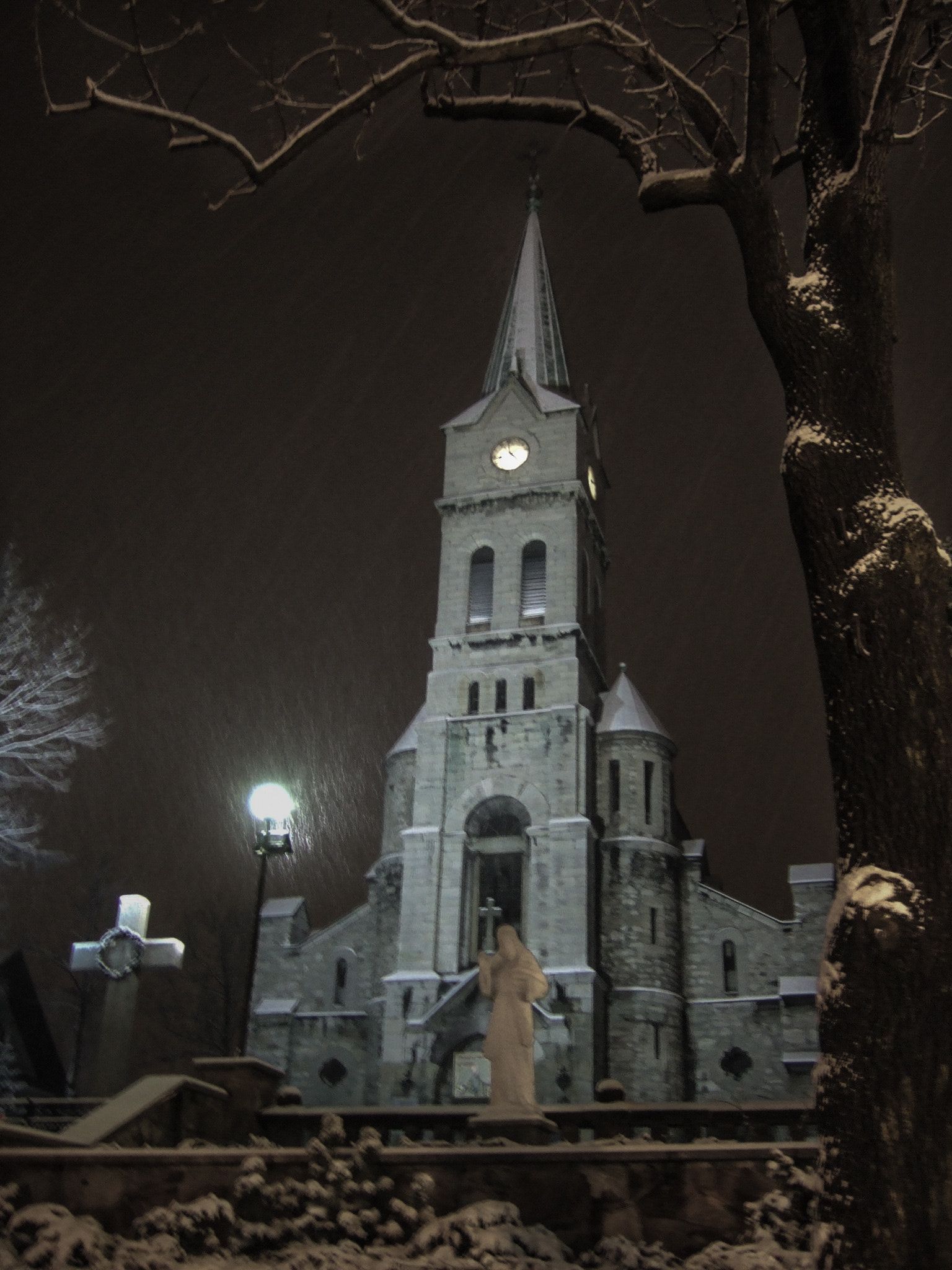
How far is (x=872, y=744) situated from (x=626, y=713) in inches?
1217

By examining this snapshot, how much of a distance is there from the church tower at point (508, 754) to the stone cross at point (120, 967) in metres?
16.5

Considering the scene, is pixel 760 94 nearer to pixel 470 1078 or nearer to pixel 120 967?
pixel 120 967

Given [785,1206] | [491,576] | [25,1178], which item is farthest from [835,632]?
[491,576]

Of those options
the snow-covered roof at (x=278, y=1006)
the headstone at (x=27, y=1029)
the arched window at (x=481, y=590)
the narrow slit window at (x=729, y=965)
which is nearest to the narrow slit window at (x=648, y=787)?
the narrow slit window at (x=729, y=965)

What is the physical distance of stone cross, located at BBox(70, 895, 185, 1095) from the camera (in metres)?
14.5

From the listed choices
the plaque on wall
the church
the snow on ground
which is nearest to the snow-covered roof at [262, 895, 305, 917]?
the church

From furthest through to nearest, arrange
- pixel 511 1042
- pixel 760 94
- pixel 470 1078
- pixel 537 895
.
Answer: pixel 537 895 → pixel 470 1078 → pixel 511 1042 → pixel 760 94

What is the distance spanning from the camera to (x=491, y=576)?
38.7m

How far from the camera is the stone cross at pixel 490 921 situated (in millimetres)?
31875

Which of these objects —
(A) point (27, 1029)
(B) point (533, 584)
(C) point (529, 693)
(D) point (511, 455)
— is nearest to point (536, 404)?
(D) point (511, 455)

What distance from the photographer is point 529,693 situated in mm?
35531

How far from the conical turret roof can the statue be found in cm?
3225

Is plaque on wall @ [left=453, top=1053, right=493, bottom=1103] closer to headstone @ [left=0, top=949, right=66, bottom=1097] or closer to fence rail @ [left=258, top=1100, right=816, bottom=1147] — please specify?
headstone @ [left=0, top=949, right=66, bottom=1097]

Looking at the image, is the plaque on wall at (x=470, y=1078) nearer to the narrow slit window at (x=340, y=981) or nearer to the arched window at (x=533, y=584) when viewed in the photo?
the narrow slit window at (x=340, y=981)
